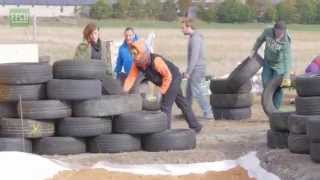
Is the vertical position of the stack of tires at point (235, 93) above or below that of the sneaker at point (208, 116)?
above

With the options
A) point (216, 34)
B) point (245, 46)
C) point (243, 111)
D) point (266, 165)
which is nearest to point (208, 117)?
point (243, 111)

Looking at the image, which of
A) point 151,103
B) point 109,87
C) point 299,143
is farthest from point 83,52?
point 299,143

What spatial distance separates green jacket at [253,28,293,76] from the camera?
45.5 ft

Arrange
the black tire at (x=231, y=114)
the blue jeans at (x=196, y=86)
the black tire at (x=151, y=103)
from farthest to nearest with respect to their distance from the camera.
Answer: the black tire at (x=231, y=114) → the blue jeans at (x=196, y=86) → the black tire at (x=151, y=103)

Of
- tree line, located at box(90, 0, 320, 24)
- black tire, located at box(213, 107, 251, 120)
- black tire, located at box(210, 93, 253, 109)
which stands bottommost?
tree line, located at box(90, 0, 320, 24)

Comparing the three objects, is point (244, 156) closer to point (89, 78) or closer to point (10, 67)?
point (89, 78)

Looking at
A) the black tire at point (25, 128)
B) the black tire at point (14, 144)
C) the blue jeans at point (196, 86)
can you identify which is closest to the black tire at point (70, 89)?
the black tire at point (25, 128)

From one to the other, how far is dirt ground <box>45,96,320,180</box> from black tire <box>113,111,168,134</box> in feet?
1.01

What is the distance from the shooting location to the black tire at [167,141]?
11078 mm

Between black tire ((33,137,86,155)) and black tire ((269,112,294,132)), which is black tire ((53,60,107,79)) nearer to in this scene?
black tire ((33,137,86,155))

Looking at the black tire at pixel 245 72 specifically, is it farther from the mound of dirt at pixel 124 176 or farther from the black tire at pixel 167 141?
the mound of dirt at pixel 124 176

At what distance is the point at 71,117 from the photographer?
10961 millimetres

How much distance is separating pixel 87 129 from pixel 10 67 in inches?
51.7

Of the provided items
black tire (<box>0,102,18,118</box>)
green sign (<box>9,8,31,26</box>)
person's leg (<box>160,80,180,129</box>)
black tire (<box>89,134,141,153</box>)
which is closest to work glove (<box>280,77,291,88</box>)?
person's leg (<box>160,80,180,129</box>)
